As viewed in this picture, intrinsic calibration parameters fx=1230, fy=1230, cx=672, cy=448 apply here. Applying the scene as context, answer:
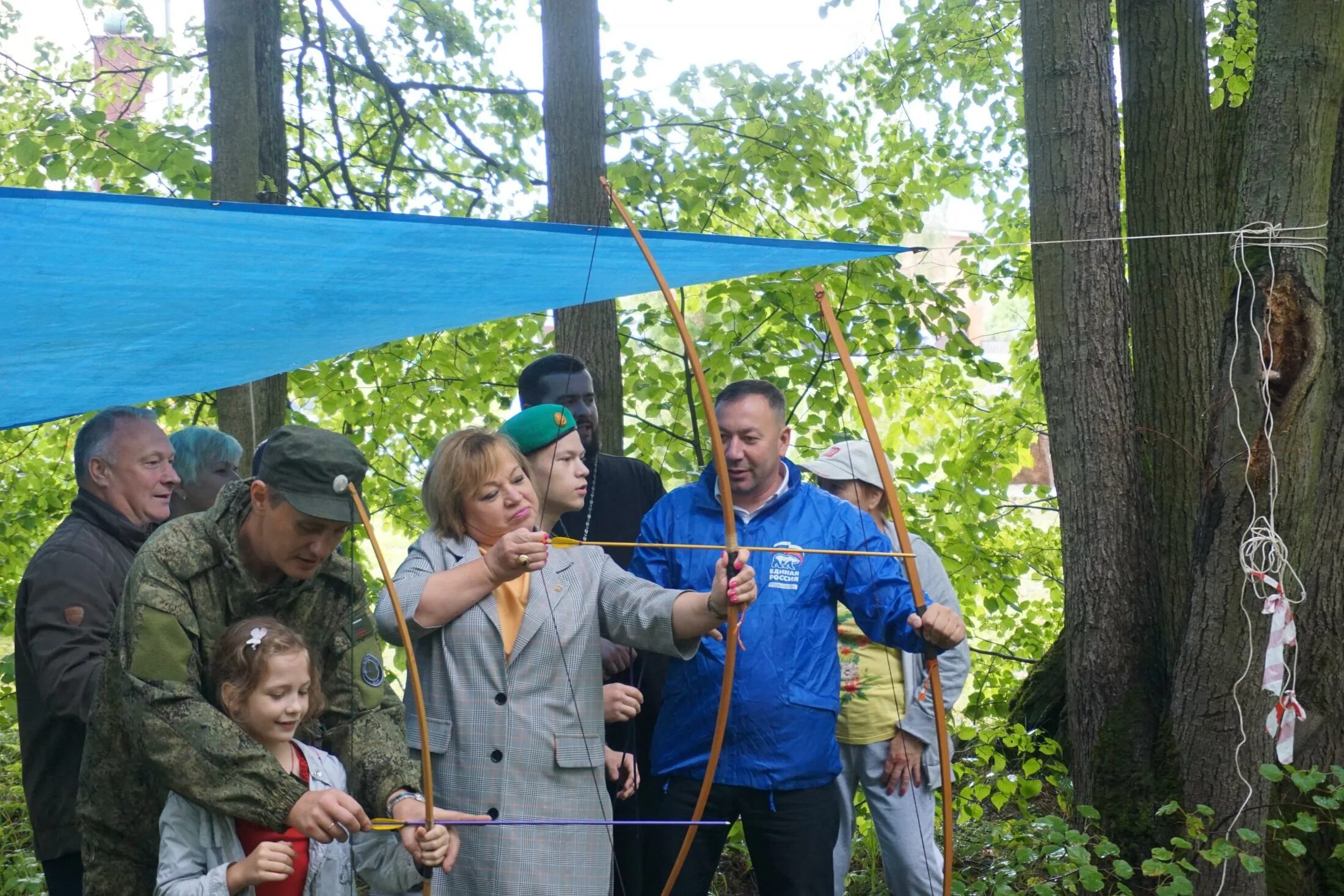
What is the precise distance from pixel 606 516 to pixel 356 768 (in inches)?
35.7

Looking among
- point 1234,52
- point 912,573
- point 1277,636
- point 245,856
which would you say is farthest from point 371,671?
point 1234,52

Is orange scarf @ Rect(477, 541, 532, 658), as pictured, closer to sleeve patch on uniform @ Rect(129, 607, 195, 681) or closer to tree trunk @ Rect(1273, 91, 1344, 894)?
sleeve patch on uniform @ Rect(129, 607, 195, 681)

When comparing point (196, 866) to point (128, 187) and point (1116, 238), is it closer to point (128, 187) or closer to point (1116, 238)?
point (1116, 238)

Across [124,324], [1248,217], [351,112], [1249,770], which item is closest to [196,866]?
[124,324]

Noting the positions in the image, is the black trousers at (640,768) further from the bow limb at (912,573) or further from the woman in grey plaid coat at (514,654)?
the bow limb at (912,573)

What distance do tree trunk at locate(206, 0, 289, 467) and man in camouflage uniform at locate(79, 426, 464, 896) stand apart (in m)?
2.22

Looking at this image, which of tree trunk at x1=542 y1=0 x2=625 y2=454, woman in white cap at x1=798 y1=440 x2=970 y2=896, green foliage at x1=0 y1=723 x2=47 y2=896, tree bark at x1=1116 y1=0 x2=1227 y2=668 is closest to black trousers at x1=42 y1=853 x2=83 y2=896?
green foliage at x1=0 y1=723 x2=47 y2=896

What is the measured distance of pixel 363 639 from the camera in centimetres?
206

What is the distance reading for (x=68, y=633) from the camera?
217cm

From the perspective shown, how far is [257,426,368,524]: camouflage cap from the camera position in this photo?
1.78 m

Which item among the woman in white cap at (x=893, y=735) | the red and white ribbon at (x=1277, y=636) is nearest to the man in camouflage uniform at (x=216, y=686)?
the woman in white cap at (x=893, y=735)

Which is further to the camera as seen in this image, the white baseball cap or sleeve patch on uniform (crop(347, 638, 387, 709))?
the white baseball cap

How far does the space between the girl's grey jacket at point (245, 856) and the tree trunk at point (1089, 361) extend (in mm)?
1964

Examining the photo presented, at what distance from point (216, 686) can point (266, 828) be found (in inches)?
9.2
